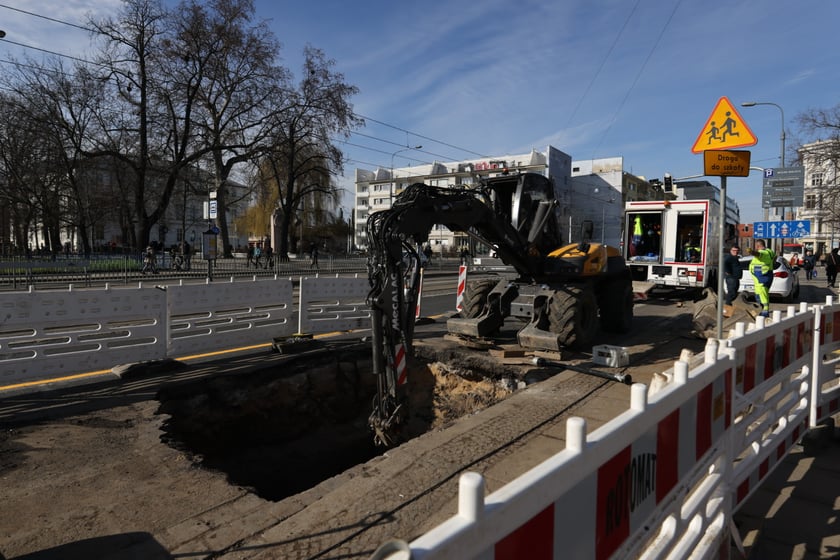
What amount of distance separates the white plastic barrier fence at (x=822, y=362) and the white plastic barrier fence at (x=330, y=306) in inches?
264

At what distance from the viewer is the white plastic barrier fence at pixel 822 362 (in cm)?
461

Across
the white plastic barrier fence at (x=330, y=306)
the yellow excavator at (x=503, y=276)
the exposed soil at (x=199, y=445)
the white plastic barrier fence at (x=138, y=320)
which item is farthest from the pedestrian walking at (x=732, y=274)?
the white plastic barrier fence at (x=138, y=320)

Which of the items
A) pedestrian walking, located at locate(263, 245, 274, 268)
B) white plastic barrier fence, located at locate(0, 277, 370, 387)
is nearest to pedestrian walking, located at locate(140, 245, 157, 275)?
pedestrian walking, located at locate(263, 245, 274, 268)

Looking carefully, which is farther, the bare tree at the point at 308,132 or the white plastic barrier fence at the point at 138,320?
the bare tree at the point at 308,132

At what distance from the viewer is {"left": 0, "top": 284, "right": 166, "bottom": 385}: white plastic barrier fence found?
19.8 ft

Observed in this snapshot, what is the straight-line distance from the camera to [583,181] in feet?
266

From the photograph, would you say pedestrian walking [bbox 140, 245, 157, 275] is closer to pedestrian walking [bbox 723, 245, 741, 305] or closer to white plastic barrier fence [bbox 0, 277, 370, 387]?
white plastic barrier fence [bbox 0, 277, 370, 387]

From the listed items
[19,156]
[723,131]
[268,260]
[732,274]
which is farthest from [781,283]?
[19,156]

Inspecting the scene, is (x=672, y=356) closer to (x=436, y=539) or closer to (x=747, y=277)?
(x=436, y=539)

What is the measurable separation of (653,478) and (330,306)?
8.56 metres

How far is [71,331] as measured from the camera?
21.4ft

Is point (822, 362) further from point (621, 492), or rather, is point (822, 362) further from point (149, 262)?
point (149, 262)

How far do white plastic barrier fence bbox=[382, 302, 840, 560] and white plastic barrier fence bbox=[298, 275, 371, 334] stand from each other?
6.87 metres

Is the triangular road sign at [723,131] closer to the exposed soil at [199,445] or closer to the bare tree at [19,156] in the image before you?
the exposed soil at [199,445]
